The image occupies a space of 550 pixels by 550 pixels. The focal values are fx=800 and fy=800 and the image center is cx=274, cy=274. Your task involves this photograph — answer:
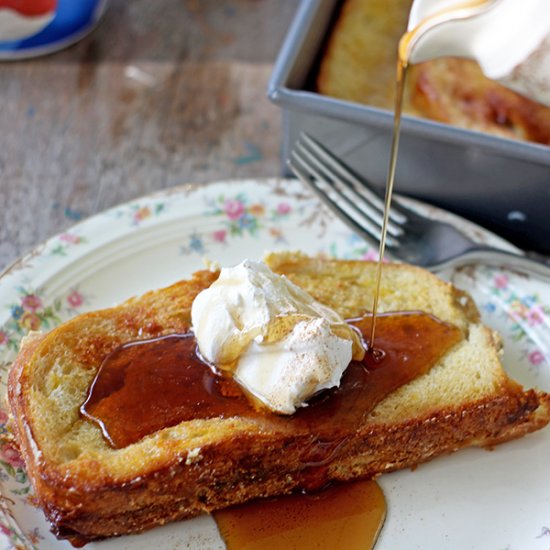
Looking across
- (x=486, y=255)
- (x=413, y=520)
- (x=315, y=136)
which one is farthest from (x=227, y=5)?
(x=413, y=520)

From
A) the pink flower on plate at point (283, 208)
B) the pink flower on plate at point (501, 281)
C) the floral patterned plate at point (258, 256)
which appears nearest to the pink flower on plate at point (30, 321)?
the floral patterned plate at point (258, 256)

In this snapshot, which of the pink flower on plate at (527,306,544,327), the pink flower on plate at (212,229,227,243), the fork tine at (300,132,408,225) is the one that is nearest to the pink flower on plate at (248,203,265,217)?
the pink flower on plate at (212,229,227,243)

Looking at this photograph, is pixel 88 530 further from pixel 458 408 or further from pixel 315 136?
pixel 315 136

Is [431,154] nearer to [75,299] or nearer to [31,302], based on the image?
[75,299]

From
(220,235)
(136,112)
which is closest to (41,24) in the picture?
(136,112)

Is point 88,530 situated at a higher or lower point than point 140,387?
lower

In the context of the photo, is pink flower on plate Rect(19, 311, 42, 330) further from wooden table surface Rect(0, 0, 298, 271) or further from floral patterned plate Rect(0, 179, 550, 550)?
wooden table surface Rect(0, 0, 298, 271)
